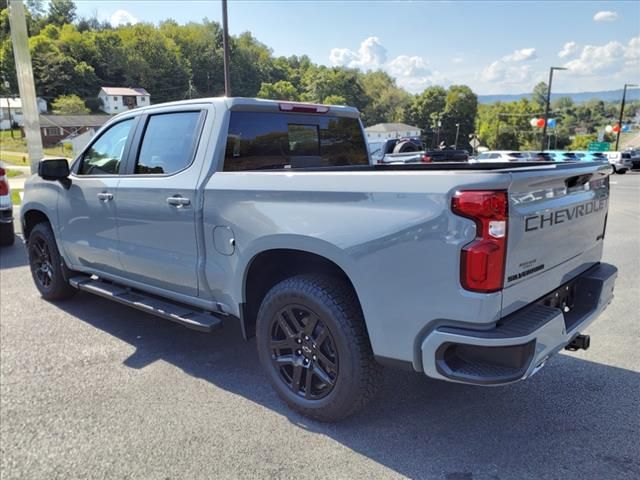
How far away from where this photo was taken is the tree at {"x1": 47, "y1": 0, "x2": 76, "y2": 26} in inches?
5300

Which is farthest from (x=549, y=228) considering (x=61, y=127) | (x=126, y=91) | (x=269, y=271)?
(x=126, y=91)

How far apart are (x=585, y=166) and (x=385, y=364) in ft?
5.37

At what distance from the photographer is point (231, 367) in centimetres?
380

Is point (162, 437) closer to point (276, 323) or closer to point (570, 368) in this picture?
point (276, 323)

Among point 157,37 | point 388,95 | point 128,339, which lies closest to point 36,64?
point 157,37

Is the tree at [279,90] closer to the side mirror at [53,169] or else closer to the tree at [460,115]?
the tree at [460,115]

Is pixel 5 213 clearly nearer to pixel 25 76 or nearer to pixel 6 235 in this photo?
pixel 6 235

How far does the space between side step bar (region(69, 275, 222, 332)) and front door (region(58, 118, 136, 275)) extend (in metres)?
0.15

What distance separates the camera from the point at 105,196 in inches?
162

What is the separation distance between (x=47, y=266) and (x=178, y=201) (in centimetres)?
284

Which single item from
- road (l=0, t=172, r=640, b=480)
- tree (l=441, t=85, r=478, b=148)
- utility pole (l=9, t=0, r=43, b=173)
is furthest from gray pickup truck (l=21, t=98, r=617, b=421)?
tree (l=441, t=85, r=478, b=148)

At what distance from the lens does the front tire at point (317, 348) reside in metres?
2.69

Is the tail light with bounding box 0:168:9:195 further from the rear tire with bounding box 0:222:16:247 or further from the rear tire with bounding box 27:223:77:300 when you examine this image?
the rear tire with bounding box 27:223:77:300

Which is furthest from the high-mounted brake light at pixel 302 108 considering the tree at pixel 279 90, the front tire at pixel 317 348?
the tree at pixel 279 90
